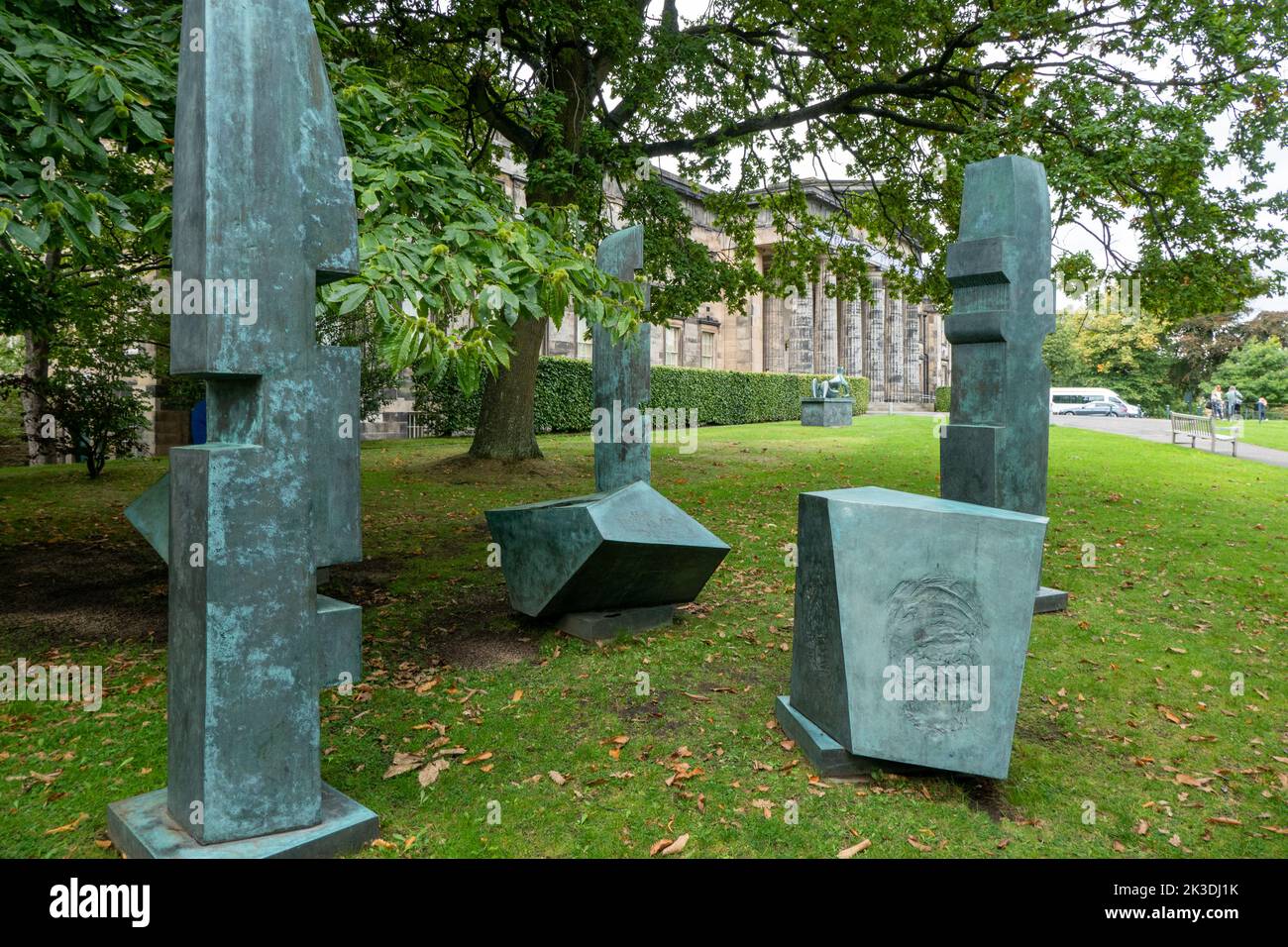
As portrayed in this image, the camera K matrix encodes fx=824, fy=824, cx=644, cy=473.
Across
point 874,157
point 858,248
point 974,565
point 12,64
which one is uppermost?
point 874,157

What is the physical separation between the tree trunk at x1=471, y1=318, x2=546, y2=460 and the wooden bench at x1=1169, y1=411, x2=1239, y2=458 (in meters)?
16.6

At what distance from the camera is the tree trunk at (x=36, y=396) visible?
1319 centimetres

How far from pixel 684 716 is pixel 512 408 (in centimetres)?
1071

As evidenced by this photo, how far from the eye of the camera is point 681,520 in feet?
20.5

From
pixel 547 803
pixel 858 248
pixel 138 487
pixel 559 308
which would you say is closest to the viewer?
pixel 547 803

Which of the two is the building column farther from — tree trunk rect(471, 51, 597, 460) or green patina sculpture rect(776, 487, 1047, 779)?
green patina sculpture rect(776, 487, 1047, 779)

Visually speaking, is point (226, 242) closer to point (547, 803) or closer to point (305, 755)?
point (305, 755)

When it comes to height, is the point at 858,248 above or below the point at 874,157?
below

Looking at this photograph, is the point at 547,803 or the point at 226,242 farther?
the point at 547,803

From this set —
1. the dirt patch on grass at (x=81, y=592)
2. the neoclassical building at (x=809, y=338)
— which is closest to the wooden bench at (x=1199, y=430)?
the neoclassical building at (x=809, y=338)

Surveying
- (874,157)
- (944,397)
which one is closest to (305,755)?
(874,157)

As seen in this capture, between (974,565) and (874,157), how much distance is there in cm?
1411

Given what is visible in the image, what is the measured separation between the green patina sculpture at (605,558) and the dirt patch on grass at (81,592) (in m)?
2.86

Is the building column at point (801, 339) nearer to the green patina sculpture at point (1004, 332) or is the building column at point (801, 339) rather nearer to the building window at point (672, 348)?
the building window at point (672, 348)
